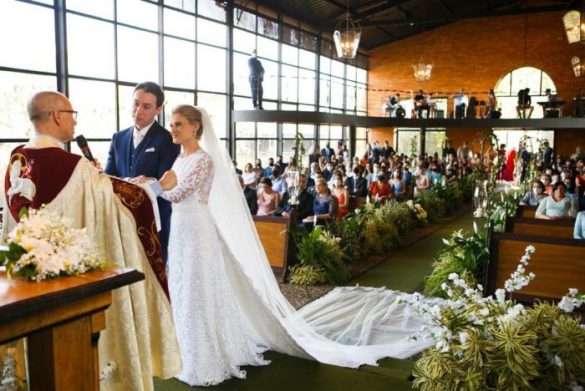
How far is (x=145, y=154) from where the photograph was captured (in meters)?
4.14

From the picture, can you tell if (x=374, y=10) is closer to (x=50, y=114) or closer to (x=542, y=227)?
(x=542, y=227)

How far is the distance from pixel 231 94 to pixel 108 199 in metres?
15.7

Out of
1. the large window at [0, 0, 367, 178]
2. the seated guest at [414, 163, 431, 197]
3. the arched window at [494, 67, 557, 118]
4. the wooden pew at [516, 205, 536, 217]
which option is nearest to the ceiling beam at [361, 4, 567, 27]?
the large window at [0, 0, 367, 178]

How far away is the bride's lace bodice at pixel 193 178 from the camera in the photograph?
419cm

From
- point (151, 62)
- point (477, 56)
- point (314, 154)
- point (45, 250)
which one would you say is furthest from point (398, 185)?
point (477, 56)

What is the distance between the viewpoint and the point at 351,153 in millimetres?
25703

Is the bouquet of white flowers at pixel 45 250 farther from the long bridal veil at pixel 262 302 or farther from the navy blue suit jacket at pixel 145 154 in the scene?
the long bridal veil at pixel 262 302

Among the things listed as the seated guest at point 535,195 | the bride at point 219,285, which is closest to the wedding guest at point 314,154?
the seated guest at point 535,195

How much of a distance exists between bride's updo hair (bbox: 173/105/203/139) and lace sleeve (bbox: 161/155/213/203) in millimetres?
228

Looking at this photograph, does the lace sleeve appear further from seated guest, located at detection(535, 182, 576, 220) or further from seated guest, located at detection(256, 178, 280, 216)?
seated guest, located at detection(535, 182, 576, 220)

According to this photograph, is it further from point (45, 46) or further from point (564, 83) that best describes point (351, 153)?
point (45, 46)

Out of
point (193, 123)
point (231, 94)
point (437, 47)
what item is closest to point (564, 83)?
point (437, 47)

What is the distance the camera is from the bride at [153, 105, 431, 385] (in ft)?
14.1

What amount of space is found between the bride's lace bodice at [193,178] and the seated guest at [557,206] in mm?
6756
